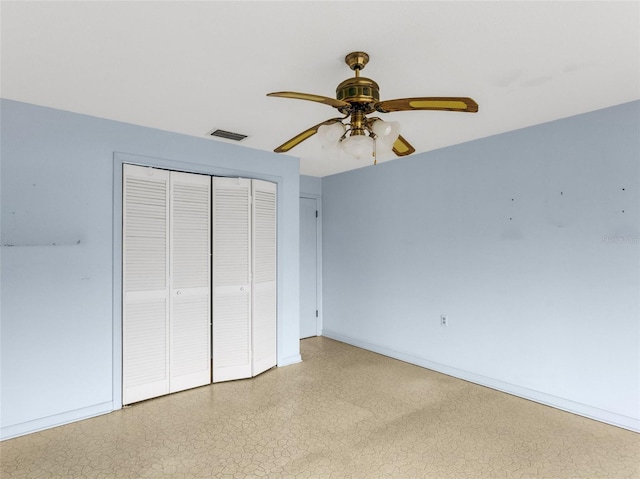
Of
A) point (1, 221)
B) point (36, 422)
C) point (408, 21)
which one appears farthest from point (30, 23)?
point (36, 422)

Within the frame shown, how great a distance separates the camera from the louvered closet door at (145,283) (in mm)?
3055

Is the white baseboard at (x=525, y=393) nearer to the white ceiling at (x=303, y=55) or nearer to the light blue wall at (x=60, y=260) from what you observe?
the white ceiling at (x=303, y=55)

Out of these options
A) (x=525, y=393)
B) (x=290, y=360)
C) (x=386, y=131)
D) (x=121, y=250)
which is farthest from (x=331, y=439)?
(x=121, y=250)

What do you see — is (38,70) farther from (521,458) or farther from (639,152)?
(639,152)

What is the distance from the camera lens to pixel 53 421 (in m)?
2.71

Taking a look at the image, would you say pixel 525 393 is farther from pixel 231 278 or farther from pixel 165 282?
pixel 165 282

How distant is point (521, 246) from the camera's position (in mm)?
3285

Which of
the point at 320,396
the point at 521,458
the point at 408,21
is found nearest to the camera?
the point at 408,21

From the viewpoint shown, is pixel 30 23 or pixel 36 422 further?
pixel 36 422

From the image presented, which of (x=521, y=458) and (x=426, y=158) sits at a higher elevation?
(x=426, y=158)

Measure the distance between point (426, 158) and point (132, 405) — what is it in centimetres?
373

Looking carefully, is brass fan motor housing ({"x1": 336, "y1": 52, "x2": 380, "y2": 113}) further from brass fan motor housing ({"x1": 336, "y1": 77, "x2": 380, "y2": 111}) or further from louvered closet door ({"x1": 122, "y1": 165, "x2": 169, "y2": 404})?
louvered closet door ({"x1": 122, "y1": 165, "x2": 169, "y2": 404})

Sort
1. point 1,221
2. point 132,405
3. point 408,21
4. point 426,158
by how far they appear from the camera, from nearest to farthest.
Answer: point 408,21 → point 1,221 → point 132,405 → point 426,158

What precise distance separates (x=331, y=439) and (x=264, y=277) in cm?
179
